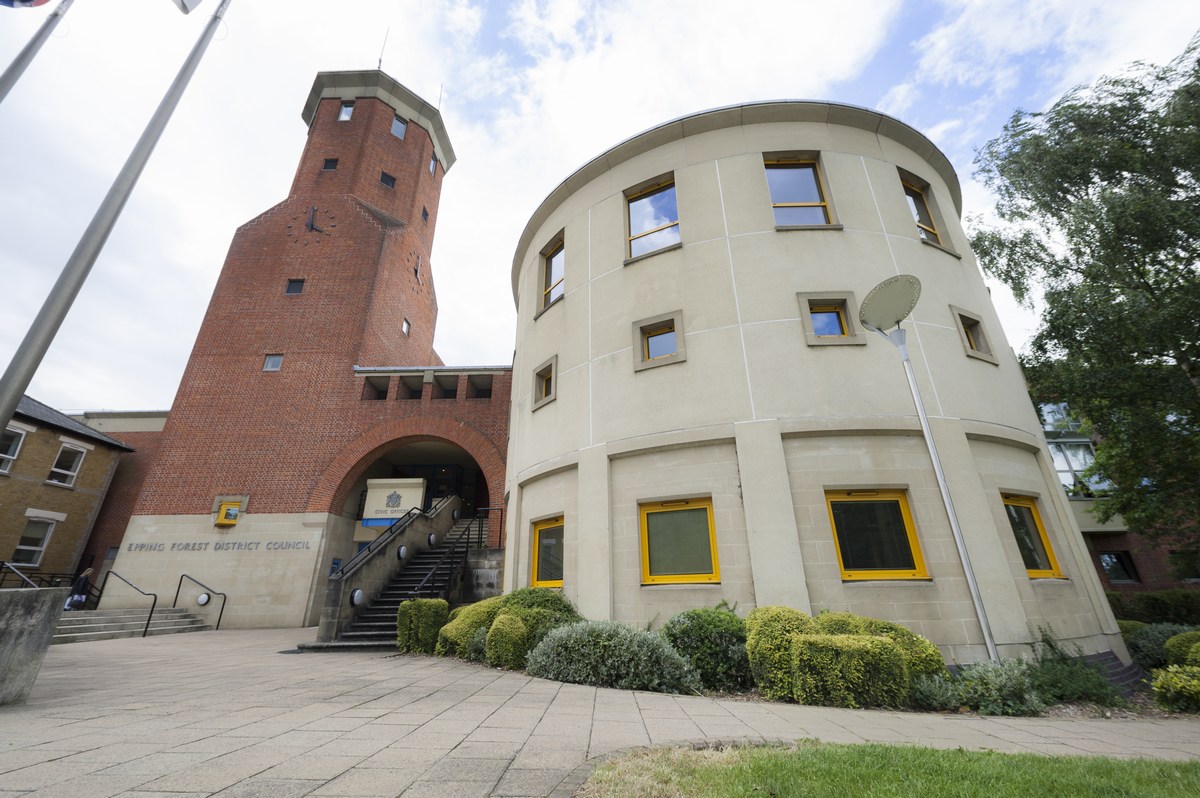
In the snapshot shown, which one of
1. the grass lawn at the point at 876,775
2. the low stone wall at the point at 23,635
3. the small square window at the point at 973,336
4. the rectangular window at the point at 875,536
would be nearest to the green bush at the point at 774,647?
the rectangular window at the point at 875,536

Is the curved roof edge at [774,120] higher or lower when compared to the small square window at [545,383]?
higher

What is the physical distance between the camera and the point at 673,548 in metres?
8.07

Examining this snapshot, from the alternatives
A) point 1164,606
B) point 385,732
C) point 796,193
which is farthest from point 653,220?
point 1164,606

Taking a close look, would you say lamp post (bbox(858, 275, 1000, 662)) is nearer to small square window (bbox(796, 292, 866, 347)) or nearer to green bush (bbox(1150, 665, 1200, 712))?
small square window (bbox(796, 292, 866, 347))

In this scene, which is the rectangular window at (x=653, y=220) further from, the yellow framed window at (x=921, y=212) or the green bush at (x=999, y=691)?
the green bush at (x=999, y=691)

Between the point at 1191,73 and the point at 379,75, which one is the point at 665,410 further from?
the point at 379,75

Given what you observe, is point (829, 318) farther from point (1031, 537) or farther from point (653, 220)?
point (1031, 537)

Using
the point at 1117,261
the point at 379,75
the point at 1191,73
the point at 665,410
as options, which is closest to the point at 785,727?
the point at 665,410

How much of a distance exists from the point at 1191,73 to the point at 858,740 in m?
18.7

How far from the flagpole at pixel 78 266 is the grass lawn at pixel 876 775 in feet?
17.1

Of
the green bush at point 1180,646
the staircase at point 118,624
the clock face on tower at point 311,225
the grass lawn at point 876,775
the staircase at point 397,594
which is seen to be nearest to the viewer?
the grass lawn at point 876,775

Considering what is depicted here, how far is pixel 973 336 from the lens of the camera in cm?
961

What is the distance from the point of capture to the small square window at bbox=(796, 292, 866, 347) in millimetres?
8352

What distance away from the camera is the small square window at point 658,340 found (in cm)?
903
